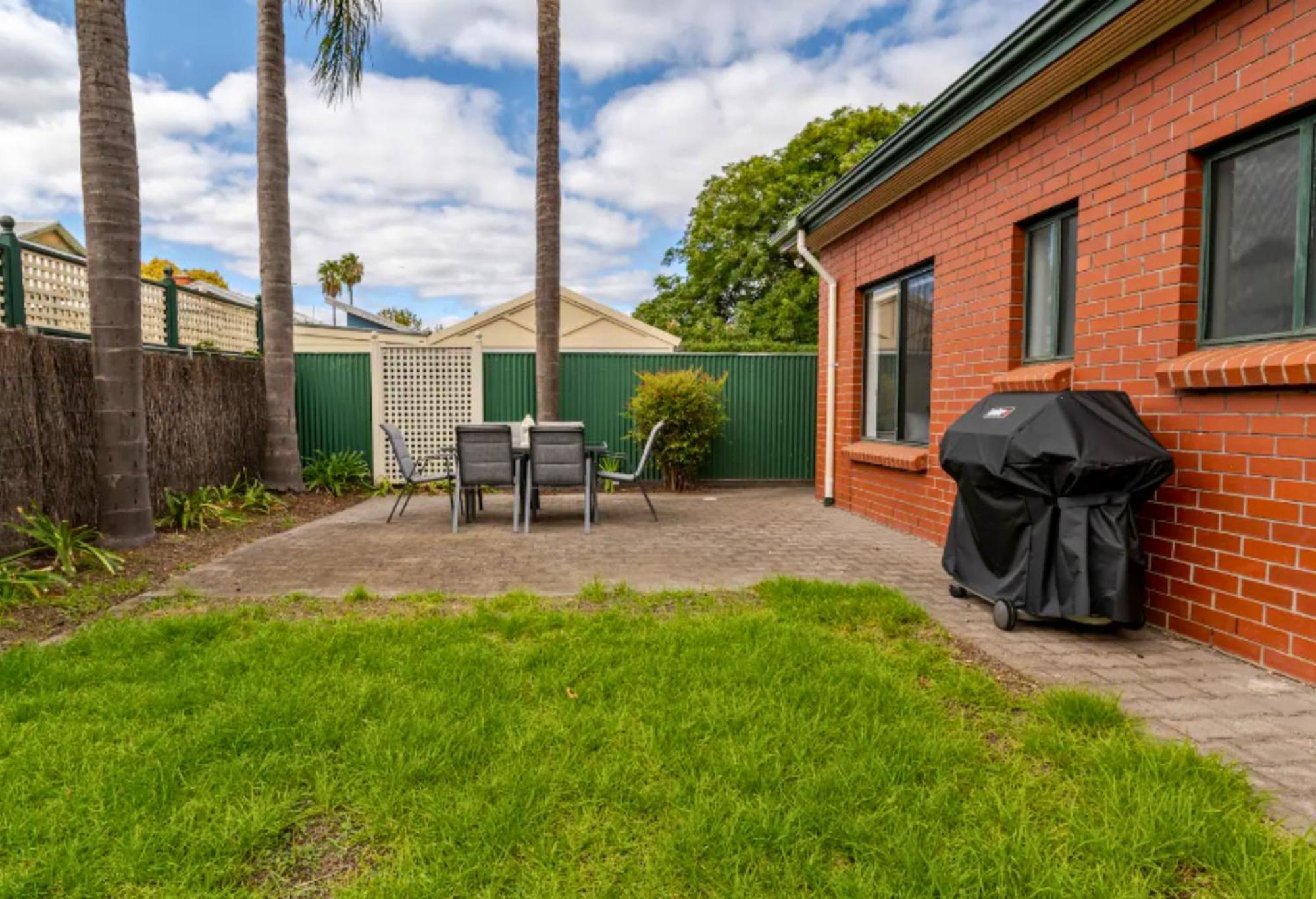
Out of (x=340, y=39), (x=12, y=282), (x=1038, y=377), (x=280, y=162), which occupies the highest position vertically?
(x=340, y=39)

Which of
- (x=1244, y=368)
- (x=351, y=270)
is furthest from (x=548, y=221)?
(x=351, y=270)

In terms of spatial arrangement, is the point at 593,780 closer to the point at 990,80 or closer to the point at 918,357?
the point at 990,80

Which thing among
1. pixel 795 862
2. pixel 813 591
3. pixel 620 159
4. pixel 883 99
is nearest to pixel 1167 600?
pixel 813 591

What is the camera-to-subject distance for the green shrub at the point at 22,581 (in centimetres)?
386

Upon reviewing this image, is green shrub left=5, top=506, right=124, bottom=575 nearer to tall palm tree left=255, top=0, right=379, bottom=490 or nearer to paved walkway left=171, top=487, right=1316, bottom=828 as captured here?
paved walkway left=171, top=487, right=1316, bottom=828

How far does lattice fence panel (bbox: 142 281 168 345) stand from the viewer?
7.06m

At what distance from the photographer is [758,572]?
457 cm

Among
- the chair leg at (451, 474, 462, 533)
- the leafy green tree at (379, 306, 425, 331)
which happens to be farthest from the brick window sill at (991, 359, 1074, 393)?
the leafy green tree at (379, 306, 425, 331)

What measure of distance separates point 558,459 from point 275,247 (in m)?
4.62

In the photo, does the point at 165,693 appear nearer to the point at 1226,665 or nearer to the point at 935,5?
the point at 1226,665

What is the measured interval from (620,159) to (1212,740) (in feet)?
52.0

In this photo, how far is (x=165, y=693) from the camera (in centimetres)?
251

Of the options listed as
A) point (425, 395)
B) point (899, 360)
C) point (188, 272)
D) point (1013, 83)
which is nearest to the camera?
point (1013, 83)

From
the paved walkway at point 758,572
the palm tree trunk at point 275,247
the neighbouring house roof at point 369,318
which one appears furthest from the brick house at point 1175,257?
the neighbouring house roof at point 369,318
